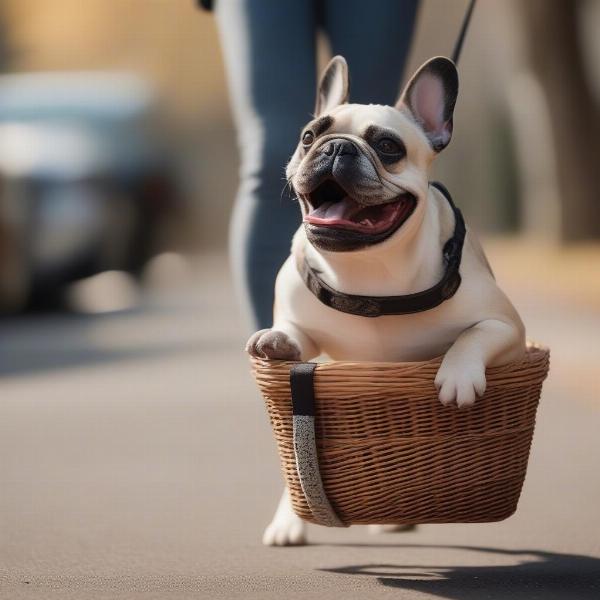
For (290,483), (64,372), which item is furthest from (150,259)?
(290,483)

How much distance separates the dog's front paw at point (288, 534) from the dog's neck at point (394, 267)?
717mm

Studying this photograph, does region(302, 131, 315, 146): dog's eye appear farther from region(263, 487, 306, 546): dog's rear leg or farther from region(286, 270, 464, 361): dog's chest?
region(263, 487, 306, 546): dog's rear leg

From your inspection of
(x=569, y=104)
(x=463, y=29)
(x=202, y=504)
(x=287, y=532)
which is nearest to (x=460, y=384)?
(x=287, y=532)

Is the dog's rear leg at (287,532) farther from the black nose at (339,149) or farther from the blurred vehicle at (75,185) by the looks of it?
the blurred vehicle at (75,185)

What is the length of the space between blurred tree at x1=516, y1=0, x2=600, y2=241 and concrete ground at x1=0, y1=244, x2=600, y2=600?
10.2 m

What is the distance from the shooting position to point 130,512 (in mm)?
4164

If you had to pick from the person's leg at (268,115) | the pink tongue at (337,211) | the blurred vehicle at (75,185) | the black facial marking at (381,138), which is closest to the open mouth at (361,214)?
the pink tongue at (337,211)

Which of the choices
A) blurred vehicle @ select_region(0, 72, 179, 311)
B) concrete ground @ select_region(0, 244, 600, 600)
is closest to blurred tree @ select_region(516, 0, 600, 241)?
blurred vehicle @ select_region(0, 72, 179, 311)

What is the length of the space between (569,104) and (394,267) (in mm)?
15234

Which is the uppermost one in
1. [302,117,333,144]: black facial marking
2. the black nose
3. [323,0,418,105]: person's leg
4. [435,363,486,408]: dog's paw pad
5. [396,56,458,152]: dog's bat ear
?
[323,0,418,105]: person's leg

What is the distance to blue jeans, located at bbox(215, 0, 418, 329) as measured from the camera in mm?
3926

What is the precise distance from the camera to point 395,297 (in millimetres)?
3311

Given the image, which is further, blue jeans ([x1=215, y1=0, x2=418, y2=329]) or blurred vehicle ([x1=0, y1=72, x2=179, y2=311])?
blurred vehicle ([x1=0, y1=72, x2=179, y2=311])

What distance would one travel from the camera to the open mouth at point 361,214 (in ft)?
10.5
